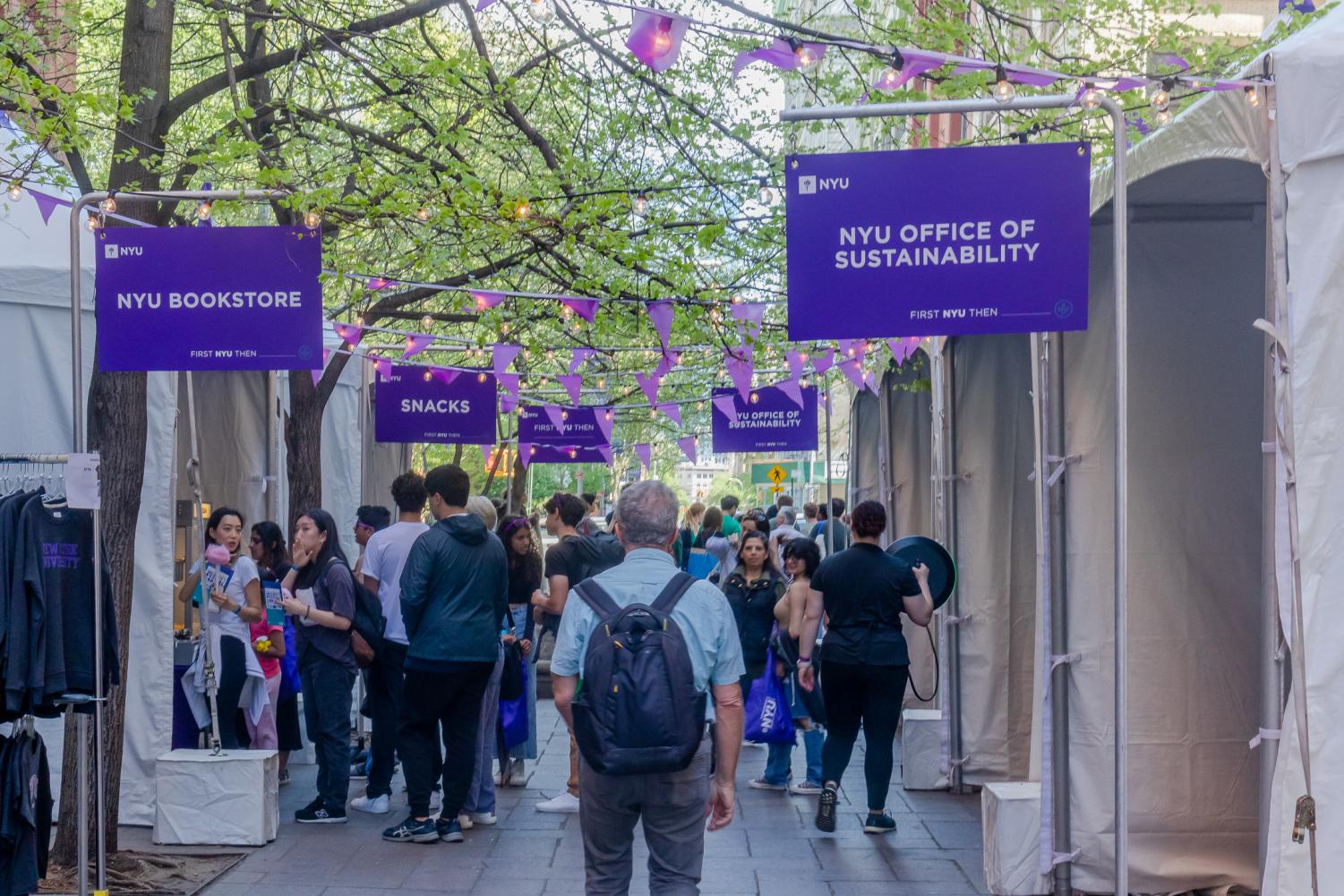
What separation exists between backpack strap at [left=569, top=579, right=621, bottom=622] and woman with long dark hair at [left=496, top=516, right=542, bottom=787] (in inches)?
212

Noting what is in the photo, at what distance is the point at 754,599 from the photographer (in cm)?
1102

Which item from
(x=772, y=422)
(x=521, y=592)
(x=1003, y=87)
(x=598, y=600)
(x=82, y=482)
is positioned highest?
(x=1003, y=87)

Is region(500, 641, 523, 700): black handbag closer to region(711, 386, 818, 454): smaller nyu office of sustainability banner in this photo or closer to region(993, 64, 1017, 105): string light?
region(993, 64, 1017, 105): string light

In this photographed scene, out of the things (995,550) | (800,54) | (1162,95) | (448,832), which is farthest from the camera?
(995,550)

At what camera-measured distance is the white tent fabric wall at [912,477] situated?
13.4 metres

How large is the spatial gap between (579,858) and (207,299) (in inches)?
144

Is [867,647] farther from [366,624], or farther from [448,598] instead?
[366,624]

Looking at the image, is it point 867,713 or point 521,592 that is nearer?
point 867,713

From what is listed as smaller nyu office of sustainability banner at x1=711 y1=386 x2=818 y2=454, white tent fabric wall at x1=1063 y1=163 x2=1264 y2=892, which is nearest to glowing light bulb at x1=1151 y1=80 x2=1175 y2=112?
white tent fabric wall at x1=1063 y1=163 x2=1264 y2=892

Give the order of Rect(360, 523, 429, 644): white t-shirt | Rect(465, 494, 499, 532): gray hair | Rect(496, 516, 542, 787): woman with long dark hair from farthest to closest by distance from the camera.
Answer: Rect(496, 516, 542, 787): woman with long dark hair < Rect(360, 523, 429, 644): white t-shirt < Rect(465, 494, 499, 532): gray hair

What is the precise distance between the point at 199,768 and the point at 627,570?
472cm

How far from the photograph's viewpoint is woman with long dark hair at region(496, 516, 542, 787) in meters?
10.9

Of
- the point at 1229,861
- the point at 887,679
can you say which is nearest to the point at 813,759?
the point at 887,679

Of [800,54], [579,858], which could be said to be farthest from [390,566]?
[800,54]
